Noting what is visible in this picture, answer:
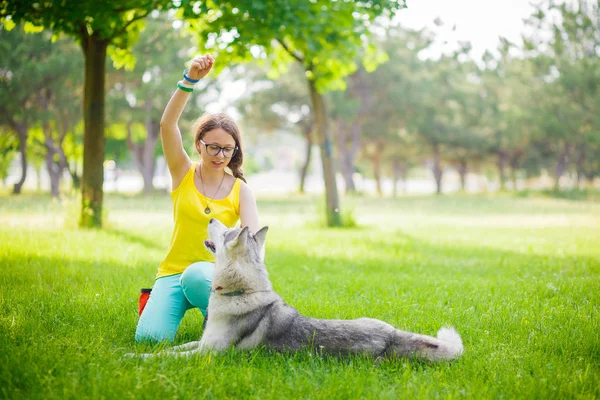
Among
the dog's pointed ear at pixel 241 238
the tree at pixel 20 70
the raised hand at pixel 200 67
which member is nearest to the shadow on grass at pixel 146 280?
the dog's pointed ear at pixel 241 238

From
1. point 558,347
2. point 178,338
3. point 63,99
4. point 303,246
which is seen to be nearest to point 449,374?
point 558,347

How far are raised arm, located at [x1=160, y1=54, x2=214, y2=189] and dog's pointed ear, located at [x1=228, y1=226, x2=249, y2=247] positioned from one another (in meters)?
1.28

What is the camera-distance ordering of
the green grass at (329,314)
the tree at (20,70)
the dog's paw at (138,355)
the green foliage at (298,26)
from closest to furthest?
the green grass at (329,314) < the dog's paw at (138,355) < the green foliage at (298,26) < the tree at (20,70)

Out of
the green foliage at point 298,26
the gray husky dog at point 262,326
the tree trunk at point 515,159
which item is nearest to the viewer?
the gray husky dog at point 262,326

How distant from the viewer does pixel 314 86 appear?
563 inches

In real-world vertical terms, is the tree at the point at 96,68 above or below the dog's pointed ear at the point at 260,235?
above

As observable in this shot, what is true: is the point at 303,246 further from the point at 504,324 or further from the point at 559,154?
the point at 559,154

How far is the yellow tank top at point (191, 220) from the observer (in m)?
5.00

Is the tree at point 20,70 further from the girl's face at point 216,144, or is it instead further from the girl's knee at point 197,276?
the girl's knee at point 197,276

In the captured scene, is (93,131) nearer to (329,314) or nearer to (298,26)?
(298,26)

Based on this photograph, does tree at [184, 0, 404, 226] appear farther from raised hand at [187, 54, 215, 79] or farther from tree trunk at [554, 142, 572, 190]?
tree trunk at [554, 142, 572, 190]

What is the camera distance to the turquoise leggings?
15.3 ft

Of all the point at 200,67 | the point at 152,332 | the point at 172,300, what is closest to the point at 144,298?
the point at 172,300

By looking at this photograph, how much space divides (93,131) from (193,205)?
7.78 meters
